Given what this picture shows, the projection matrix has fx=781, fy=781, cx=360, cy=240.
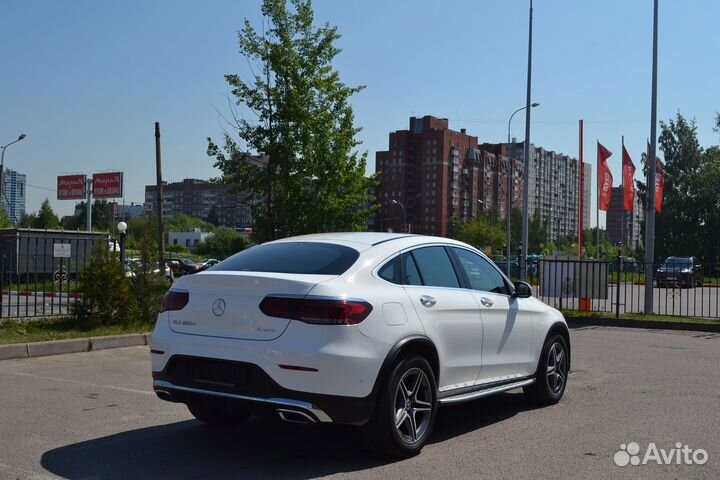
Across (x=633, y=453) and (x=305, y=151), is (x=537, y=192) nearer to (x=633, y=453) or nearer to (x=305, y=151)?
(x=305, y=151)

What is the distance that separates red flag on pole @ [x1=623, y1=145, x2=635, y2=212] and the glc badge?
25.8 metres

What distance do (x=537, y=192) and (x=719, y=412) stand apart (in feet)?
460

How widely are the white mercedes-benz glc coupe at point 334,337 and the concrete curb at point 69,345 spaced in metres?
5.13

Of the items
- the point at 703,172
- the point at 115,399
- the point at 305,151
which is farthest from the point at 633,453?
the point at 703,172

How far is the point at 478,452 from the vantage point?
19.0 ft

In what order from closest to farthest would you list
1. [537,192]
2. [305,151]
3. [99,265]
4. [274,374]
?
1. [274,374]
2. [99,265]
3. [305,151]
4. [537,192]

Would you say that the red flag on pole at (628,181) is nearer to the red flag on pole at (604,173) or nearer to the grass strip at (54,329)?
the red flag on pole at (604,173)

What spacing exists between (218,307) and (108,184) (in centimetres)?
7696

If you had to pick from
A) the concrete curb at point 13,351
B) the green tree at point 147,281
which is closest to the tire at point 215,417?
the concrete curb at point 13,351

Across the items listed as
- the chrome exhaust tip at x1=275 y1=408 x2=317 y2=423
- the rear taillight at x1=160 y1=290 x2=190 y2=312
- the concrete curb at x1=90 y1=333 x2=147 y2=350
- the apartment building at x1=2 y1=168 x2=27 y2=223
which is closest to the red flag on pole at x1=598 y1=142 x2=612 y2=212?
the concrete curb at x1=90 y1=333 x2=147 y2=350

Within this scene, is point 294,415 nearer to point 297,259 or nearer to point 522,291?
point 297,259

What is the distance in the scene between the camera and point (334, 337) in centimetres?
507

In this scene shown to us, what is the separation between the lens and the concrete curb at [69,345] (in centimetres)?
1041

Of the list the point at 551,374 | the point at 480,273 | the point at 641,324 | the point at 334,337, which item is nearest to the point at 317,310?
the point at 334,337
